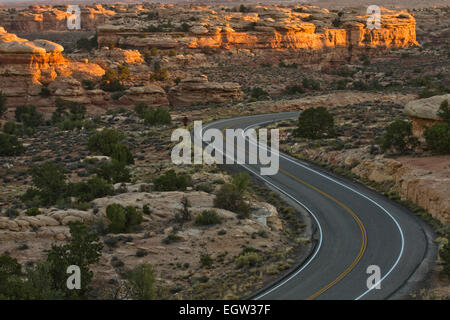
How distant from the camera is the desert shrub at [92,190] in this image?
92.4ft

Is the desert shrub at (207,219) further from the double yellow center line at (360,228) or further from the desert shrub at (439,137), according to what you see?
the desert shrub at (439,137)

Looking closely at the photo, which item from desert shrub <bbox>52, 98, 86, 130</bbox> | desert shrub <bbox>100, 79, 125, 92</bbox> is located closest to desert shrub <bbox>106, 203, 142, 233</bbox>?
desert shrub <bbox>52, 98, 86, 130</bbox>

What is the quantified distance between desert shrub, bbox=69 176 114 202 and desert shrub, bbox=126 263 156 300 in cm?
952

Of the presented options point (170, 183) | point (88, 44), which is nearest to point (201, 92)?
point (88, 44)

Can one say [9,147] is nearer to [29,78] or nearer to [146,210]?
[146,210]

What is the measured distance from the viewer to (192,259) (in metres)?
22.3

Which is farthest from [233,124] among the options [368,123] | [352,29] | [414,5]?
[414,5]

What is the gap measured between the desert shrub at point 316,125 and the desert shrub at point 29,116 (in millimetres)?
28764

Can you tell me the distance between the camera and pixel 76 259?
19.6 m

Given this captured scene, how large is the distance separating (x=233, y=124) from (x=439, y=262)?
33541 millimetres

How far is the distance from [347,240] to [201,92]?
45.6 m

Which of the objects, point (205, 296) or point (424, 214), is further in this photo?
point (424, 214)

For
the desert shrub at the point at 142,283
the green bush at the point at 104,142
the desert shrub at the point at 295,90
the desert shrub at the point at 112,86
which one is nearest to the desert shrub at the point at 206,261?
the desert shrub at the point at 142,283

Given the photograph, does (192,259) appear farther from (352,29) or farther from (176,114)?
(352,29)
